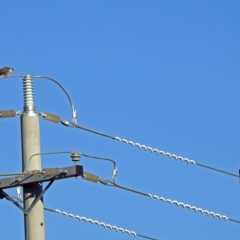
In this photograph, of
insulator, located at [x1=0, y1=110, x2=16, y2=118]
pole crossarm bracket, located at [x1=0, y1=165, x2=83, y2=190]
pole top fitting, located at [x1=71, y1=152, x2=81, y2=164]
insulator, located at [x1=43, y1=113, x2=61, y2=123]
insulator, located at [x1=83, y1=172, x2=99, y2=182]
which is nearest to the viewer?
pole crossarm bracket, located at [x1=0, y1=165, x2=83, y2=190]

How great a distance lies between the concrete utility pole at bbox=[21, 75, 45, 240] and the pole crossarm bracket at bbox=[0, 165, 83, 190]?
16 centimetres

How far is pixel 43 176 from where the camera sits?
10.5 meters

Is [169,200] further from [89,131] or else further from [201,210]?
[89,131]

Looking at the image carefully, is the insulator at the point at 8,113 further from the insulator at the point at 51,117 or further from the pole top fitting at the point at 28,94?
the insulator at the point at 51,117

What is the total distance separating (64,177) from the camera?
10.4m

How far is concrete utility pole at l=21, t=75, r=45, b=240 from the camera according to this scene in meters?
10.6

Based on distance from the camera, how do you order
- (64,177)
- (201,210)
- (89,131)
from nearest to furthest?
(64,177)
(89,131)
(201,210)

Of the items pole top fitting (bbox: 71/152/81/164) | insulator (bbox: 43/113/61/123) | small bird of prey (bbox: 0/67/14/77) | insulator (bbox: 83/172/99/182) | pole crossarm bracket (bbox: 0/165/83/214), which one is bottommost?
pole crossarm bracket (bbox: 0/165/83/214)

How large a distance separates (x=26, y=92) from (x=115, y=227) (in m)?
3.46

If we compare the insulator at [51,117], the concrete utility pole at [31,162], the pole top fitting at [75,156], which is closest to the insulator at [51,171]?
the concrete utility pole at [31,162]

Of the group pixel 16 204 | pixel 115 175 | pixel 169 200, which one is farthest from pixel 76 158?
pixel 169 200

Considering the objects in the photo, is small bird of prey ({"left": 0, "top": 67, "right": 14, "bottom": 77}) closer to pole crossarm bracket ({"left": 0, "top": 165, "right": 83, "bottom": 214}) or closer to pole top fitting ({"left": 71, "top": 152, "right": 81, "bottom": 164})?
pole crossarm bracket ({"left": 0, "top": 165, "right": 83, "bottom": 214})

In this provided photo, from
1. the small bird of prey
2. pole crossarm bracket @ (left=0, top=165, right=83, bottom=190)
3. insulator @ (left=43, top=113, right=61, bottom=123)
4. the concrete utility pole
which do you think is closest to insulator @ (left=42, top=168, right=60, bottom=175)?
pole crossarm bracket @ (left=0, top=165, right=83, bottom=190)

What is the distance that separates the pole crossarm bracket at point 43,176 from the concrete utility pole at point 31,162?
16 centimetres
